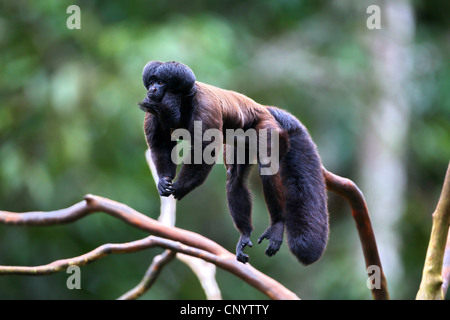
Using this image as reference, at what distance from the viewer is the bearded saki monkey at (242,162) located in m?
2.25

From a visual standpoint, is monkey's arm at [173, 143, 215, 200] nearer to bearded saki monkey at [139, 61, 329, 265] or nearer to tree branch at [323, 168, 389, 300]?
bearded saki monkey at [139, 61, 329, 265]

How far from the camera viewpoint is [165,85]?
225cm

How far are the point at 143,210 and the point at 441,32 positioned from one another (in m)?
5.95

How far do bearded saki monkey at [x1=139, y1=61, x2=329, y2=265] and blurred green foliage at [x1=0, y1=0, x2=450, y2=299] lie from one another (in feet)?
16.4

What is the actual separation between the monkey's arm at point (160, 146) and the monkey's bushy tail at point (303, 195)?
0.60m

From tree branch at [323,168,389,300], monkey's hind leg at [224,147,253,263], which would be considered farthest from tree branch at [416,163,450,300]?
monkey's hind leg at [224,147,253,263]

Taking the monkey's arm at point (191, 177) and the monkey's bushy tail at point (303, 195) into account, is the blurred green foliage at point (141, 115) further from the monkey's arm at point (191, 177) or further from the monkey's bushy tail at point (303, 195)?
the monkey's arm at point (191, 177)

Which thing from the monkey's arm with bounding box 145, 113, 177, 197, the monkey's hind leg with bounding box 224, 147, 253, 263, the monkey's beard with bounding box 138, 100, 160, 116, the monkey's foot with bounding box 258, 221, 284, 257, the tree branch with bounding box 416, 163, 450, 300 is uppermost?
the monkey's beard with bounding box 138, 100, 160, 116

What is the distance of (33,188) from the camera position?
8.98 metres

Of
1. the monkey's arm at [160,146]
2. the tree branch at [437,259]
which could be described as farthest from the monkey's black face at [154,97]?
the tree branch at [437,259]

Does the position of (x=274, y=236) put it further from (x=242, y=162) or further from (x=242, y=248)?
(x=242, y=162)

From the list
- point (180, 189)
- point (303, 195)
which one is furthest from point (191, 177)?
point (303, 195)

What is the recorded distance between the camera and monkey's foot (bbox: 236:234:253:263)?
8.35 ft
